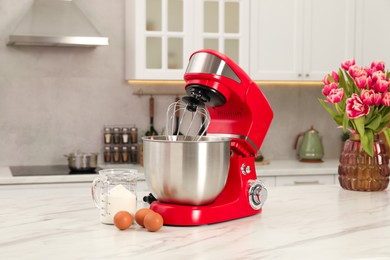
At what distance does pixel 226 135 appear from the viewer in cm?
211

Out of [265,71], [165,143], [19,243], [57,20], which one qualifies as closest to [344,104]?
[165,143]

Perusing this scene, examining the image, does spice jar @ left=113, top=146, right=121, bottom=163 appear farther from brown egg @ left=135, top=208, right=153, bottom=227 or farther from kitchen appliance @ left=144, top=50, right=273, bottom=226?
brown egg @ left=135, top=208, right=153, bottom=227

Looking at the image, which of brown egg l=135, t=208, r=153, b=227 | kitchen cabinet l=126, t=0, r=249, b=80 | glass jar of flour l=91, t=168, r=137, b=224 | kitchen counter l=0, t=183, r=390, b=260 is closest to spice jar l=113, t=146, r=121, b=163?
kitchen cabinet l=126, t=0, r=249, b=80

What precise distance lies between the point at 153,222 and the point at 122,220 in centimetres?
9

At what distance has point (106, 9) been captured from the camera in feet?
14.9

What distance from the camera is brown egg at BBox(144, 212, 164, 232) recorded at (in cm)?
175

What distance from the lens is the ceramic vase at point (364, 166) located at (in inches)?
99.8

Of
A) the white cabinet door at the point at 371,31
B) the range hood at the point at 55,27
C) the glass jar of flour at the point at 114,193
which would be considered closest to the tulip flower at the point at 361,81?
the glass jar of flour at the point at 114,193

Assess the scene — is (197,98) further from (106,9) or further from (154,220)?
(106,9)

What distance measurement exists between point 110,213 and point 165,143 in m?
0.26

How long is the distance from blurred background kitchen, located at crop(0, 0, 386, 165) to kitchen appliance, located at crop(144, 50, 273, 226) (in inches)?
89.8

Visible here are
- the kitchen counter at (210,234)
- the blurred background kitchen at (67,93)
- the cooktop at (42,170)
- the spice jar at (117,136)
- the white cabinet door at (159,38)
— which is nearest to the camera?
the kitchen counter at (210,234)

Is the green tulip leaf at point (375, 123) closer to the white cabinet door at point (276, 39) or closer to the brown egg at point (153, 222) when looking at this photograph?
the brown egg at point (153, 222)

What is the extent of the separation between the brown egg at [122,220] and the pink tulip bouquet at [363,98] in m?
1.02
